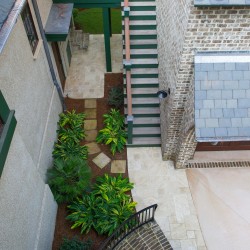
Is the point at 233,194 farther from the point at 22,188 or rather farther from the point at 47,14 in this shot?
the point at 47,14

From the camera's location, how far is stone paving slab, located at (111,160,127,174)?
9711 mm

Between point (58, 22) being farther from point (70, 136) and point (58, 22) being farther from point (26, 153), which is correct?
point (26, 153)

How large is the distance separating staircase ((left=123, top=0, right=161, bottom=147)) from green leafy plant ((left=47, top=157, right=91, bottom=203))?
2653 millimetres

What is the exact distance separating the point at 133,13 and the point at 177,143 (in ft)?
15.9

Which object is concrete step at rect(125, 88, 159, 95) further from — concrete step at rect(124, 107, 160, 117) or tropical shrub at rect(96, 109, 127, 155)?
tropical shrub at rect(96, 109, 127, 155)

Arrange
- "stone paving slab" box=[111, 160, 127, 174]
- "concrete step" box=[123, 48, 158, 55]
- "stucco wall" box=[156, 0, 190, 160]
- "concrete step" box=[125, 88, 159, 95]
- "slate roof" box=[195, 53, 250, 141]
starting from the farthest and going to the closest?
"concrete step" box=[125, 88, 159, 95], "concrete step" box=[123, 48, 158, 55], "stone paving slab" box=[111, 160, 127, 174], "stucco wall" box=[156, 0, 190, 160], "slate roof" box=[195, 53, 250, 141]

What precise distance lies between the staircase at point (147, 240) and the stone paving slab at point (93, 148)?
341 centimetres

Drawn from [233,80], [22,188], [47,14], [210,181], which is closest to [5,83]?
[22,188]

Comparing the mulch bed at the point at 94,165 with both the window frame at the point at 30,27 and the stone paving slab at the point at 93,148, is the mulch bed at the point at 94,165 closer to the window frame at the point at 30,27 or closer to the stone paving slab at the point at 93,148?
the stone paving slab at the point at 93,148

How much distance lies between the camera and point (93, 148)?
1038 cm

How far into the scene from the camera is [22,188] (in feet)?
21.0

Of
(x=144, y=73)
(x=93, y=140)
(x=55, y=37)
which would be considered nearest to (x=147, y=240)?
(x=93, y=140)

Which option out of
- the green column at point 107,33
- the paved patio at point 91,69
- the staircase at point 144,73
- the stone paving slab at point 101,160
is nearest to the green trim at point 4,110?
the stone paving slab at point 101,160

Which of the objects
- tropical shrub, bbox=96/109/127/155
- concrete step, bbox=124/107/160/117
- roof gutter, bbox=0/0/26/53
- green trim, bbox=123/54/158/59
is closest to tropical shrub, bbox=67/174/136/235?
tropical shrub, bbox=96/109/127/155
